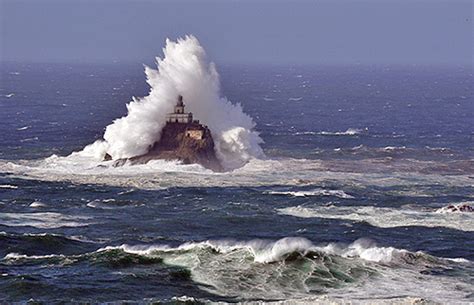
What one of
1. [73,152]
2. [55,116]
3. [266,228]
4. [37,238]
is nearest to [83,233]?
[37,238]

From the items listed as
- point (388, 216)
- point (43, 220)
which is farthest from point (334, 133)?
point (43, 220)

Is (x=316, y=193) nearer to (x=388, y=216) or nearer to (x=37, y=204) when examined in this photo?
(x=388, y=216)

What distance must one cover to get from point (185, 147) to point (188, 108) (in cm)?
936

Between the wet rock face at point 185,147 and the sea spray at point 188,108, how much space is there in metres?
0.79

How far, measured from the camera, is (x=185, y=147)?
82250 millimetres

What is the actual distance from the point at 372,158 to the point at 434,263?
136 ft

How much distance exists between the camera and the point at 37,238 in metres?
54.8

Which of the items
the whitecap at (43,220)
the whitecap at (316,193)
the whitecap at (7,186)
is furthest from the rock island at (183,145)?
the whitecap at (43,220)

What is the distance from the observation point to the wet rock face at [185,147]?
3216 inches

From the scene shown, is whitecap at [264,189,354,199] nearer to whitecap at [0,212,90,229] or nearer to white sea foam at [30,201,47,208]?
whitecap at [0,212,90,229]

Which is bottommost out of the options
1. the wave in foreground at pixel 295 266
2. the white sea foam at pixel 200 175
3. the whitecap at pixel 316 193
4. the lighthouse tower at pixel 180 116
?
the white sea foam at pixel 200 175

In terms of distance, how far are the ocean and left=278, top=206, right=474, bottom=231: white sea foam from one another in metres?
0.12

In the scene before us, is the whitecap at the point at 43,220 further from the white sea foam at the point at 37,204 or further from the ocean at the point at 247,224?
the white sea foam at the point at 37,204

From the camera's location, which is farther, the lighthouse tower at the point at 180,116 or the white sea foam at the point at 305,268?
the lighthouse tower at the point at 180,116
